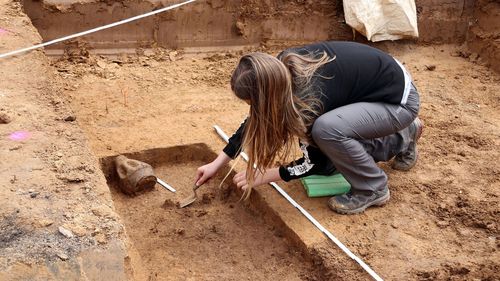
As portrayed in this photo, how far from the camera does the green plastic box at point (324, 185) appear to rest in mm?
3690

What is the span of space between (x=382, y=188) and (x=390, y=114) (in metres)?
0.43

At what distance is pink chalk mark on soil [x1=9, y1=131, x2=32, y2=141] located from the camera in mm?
3126

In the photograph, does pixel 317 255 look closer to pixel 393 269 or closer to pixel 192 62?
pixel 393 269

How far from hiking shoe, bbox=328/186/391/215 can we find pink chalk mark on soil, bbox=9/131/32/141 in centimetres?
163

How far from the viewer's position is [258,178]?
354 centimetres

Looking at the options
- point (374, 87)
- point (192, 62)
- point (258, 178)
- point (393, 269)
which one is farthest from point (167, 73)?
point (393, 269)

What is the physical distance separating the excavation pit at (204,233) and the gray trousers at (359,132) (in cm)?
49

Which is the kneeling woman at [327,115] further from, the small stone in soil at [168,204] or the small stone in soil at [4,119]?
A: the small stone in soil at [4,119]

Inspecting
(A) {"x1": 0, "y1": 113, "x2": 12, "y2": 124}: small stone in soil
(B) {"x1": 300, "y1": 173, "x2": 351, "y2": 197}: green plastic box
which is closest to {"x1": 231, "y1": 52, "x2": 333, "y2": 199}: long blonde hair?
(B) {"x1": 300, "y1": 173, "x2": 351, "y2": 197}: green plastic box

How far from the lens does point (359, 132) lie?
340 cm

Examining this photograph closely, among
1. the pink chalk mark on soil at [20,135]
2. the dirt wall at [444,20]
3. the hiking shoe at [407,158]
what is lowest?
the hiking shoe at [407,158]

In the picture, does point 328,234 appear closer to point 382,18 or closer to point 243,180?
point 243,180

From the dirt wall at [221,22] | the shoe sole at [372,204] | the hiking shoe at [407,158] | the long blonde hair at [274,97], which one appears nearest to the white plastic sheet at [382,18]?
the dirt wall at [221,22]

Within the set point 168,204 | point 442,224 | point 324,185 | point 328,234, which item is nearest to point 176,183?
point 168,204
